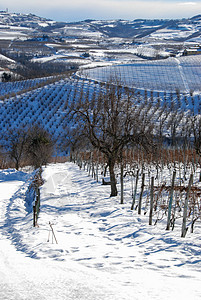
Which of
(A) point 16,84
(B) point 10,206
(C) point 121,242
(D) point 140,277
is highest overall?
(A) point 16,84

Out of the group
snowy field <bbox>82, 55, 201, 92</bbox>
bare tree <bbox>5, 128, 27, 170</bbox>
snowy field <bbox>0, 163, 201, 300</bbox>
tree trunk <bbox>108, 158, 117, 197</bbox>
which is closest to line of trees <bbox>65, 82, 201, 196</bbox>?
tree trunk <bbox>108, 158, 117, 197</bbox>

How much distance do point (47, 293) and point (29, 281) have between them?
691 mm

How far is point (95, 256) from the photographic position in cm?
802

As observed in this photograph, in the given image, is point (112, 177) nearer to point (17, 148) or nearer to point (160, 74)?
point (17, 148)

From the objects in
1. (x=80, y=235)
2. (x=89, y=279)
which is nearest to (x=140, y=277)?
(x=89, y=279)

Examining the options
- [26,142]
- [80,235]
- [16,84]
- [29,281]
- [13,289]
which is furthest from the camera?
[16,84]

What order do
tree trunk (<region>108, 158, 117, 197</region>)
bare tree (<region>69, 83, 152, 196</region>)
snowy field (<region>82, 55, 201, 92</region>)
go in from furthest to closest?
1. snowy field (<region>82, 55, 201, 92</region>)
2. tree trunk (<region>108, 158, 117, 197</region>)
3. bare tree (<region>69, 83, 152, 196</region>)

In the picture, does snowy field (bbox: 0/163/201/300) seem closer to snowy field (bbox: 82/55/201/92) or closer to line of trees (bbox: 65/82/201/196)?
line of trees (bbox: 65/82/201/196)

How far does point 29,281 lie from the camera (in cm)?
616

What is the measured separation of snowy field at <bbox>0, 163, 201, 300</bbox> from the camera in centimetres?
569

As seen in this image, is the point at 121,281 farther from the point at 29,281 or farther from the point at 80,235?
the point at 80,235

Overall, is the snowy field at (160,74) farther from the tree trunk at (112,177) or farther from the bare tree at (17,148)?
the tree trunk at (112,177)

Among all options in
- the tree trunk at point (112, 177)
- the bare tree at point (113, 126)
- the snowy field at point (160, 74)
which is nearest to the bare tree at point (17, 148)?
the bare tree at point (113, 126)

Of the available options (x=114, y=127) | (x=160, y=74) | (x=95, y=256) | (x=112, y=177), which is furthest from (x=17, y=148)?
(x=160, y=74)
